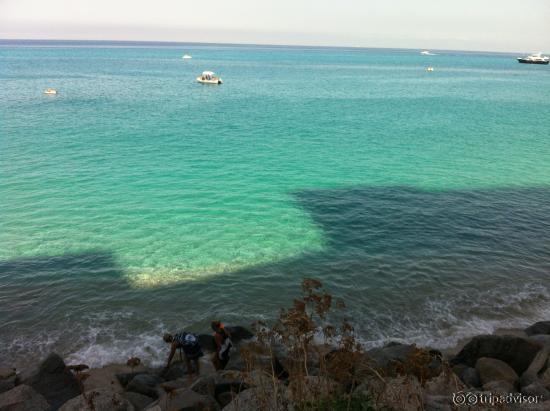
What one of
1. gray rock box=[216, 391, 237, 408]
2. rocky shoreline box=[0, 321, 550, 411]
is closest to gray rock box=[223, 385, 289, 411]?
rocky shoreline box=[0, 321, 550, 411]

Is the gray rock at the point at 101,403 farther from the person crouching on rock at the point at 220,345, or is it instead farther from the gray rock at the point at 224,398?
the person crouching on rock at the point at 220,345

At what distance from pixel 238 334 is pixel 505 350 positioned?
826 cm

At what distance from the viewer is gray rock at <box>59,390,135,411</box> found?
9898 millimetres

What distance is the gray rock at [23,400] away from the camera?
33.0ft

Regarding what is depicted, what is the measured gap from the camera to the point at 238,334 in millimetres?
15164

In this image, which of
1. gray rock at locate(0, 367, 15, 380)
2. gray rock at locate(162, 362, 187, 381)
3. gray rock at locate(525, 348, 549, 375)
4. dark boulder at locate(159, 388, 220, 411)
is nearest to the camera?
dark boulder at locate(159, 388, 220, 411)

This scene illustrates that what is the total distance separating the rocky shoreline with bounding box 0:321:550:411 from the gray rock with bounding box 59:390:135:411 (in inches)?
0.9

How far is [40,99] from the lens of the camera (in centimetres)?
6309

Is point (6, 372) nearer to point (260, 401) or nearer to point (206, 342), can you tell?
point (206, 342)

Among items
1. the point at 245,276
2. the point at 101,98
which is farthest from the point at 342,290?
the point at 101,98

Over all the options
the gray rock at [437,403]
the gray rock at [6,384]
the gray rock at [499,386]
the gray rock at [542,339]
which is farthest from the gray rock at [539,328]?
the gray rock at [6,384]

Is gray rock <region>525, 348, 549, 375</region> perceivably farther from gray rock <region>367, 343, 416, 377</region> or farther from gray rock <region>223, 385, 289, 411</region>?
gray rock <region>223, 385, 289, 411</region>

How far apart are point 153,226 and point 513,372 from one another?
1793cm

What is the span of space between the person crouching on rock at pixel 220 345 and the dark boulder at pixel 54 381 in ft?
12.4
